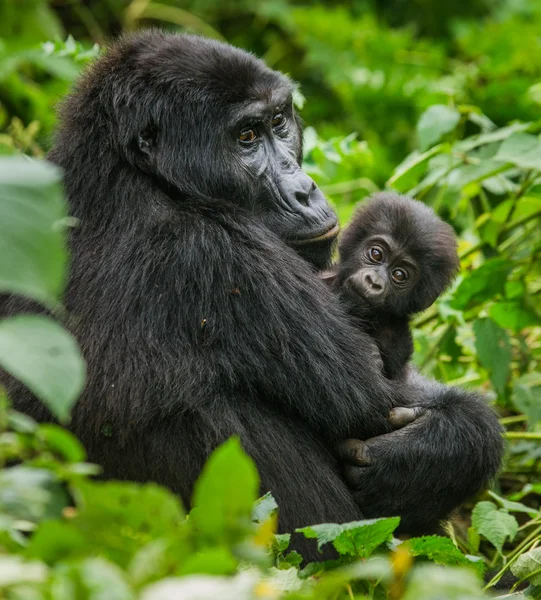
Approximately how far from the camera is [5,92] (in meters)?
5.98

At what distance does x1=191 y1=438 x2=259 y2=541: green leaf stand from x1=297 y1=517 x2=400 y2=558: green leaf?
1.90 ft

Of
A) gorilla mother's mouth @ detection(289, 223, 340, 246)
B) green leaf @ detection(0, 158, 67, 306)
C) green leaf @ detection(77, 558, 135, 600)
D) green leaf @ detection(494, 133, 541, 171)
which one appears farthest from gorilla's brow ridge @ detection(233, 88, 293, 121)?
green leaf @ detection(77, 558, 135, 600)

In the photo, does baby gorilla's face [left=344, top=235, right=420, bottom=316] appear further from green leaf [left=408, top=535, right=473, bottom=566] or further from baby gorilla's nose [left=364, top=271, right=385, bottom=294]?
green leaf [left=408, top=535, right=473, bottom=566]

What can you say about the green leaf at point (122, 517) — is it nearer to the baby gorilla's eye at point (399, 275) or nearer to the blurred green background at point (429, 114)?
the baby gorilla's eye at point (399, 275)

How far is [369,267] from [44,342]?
205 centimetres

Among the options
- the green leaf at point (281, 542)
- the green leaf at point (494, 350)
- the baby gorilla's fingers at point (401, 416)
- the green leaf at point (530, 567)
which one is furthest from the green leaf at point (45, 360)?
the green leaf at point (494, 350)

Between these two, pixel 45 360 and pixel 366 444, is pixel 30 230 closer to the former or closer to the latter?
pixel 45 360

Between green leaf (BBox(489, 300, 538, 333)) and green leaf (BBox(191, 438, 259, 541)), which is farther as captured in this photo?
green leaf (BBox(489, 300, 538, 333))

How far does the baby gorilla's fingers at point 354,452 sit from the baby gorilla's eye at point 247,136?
1055 millimetres

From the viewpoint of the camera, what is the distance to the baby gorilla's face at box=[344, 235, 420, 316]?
3186mm

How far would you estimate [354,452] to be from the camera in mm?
2918

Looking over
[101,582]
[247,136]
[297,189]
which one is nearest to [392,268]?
[297,189]

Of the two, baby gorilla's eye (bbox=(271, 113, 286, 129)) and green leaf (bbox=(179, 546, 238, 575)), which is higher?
baby gorilla's eye (bbox=(271, 113, 286, 129))

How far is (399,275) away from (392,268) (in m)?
0.04
